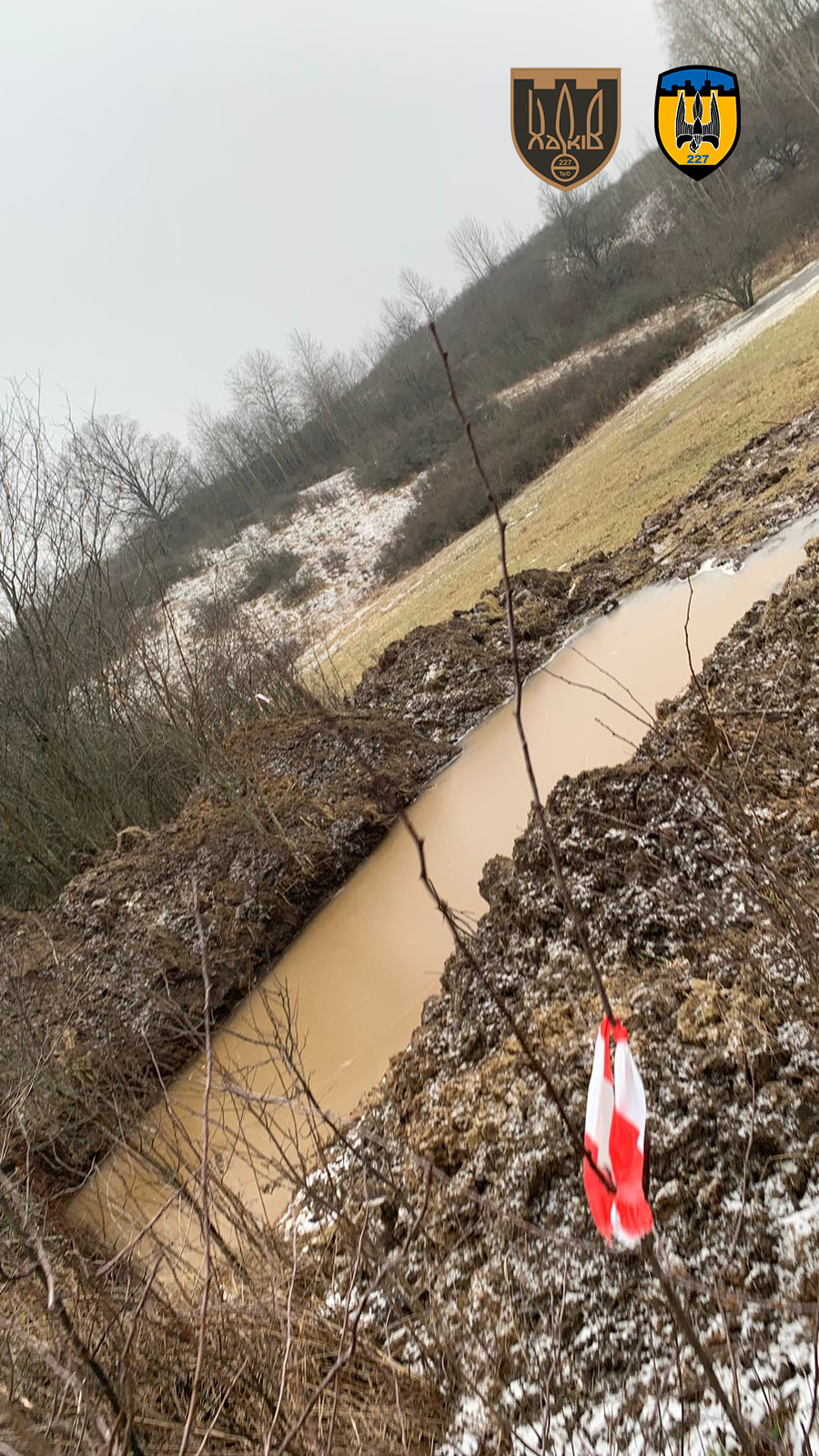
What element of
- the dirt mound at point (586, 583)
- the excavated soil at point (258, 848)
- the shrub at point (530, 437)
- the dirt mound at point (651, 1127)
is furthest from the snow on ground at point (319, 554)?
the dirt mound at point (651, 1127)

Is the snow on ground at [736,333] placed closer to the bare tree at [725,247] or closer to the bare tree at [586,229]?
the bare tree at [725,247]

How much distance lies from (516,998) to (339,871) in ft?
10.9

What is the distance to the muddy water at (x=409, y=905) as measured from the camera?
14.2 ft

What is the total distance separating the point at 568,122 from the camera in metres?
15.2

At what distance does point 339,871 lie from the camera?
6844 mm

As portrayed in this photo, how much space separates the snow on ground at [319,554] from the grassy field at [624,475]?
3775 mm

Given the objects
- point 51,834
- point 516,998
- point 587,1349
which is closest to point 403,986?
point 516,998

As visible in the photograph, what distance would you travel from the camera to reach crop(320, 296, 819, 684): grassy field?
11273mm

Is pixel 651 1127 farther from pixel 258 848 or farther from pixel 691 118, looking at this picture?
pixel 691 118

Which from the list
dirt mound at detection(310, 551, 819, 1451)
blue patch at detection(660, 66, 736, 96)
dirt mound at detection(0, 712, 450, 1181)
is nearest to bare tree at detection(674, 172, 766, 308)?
blue patch at detection(660, 66, 736, 96)

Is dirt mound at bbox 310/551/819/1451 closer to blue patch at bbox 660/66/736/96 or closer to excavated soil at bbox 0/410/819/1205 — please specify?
excavated soil at bbox 0/410/819/1205

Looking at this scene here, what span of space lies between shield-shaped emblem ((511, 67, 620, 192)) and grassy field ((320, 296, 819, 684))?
14.8ft

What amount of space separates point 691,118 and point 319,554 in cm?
1736

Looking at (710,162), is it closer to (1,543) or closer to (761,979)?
(1,543)
